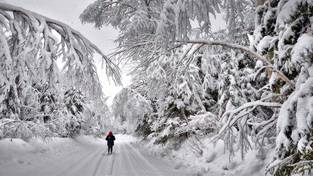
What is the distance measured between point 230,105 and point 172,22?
729 cm

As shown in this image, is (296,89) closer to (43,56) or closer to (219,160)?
(43,56)

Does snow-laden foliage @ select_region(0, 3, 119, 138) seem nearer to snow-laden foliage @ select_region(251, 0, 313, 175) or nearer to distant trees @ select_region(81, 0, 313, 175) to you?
distant trees @ select_region(81, 0, 313, 175)

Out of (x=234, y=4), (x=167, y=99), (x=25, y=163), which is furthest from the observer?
(x=167, y=99)

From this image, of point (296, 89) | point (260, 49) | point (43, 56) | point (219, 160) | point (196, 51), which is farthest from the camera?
point (219, 160)

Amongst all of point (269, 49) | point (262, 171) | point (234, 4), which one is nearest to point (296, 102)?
point (269, 49)

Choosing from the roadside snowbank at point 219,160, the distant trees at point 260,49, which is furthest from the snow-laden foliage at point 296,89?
the roadside snowbank at point 219,160

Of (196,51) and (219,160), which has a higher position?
(196,51)

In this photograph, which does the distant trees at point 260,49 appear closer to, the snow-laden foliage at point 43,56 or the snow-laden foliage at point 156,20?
the snow-laden foliage at point 156,20

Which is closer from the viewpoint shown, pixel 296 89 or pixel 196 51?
pixel 296 89

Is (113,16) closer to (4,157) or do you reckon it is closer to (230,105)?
(230,105)

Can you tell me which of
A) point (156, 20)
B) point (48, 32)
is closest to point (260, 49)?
point (156, 20)

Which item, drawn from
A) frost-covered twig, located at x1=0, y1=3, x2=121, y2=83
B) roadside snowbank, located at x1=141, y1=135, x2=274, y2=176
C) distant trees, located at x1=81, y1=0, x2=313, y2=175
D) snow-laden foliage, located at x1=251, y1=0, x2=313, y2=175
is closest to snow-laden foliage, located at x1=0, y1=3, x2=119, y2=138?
frost-covered twig, located at x1=0, y1=3, x2=121, y2=83

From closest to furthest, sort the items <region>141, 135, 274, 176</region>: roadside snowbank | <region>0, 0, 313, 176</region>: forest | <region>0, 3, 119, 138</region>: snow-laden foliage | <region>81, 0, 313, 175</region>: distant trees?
1. <region>81, 0, 313, 175</region>: distant trees
2. <region>0, 0, 313, 176</region>: forest
3. <region>0, 3, 119, 138</region>: snow-laden foliage
4. <region>141, 135, 274, 176</region>: roadside snowbank

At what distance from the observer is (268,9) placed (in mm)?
5578
